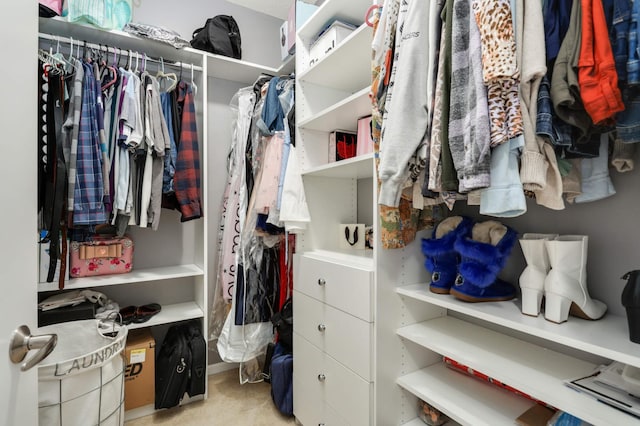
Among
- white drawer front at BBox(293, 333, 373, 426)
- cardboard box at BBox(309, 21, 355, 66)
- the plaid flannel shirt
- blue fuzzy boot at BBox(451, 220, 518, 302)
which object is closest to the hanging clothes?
the plaid flannel shirt

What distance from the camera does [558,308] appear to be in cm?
82

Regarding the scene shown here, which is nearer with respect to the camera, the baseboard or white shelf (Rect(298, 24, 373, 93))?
white shelf (Rect(298, 24, 373, 93))

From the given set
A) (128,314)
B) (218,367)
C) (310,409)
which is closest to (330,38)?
(310,409)

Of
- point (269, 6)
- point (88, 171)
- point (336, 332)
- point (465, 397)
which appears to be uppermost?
point (269, 6)

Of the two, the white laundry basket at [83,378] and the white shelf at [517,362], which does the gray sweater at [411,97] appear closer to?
the white shelf at [517,362]

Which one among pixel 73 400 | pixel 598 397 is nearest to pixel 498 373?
pixel 598 397

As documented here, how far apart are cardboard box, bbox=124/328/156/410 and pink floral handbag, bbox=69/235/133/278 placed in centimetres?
44

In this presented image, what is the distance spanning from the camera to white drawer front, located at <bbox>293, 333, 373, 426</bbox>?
1182mm

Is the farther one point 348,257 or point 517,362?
point 348,257

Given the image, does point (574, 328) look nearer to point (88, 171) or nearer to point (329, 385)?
point (329, 385)

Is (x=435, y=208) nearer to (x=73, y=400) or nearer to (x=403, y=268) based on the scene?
(x=403, y=268)

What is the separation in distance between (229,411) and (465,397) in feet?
→ 4.39

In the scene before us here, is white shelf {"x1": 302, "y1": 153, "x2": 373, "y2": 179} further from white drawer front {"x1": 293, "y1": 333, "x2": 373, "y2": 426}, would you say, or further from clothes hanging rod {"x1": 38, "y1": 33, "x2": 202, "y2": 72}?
clothes hanging rod {"x1": 38, "y1": 33, "x2": 202, "y2": 72}

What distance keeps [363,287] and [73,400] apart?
4.03 feet
